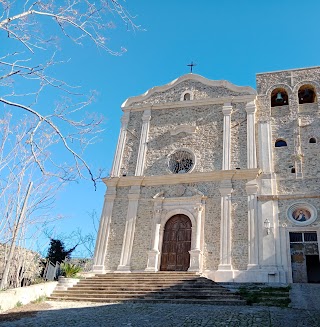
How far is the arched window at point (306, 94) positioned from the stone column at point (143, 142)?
7877 mm

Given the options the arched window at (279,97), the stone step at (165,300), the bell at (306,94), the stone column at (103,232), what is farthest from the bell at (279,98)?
the stone step at (165,300)

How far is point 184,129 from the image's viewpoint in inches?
675

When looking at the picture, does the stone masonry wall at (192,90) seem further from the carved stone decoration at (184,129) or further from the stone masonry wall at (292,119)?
the carved stone decoration at (184,129)

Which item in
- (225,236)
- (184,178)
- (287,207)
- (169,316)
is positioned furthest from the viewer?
(184,178)

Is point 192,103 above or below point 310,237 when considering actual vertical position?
above

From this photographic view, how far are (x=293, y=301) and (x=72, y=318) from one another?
19.1 ft

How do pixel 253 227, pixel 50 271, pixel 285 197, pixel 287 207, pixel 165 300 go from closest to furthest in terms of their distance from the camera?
pixel 165 300
pixel 50 271
pixel 253 227
pixel 287 207
pixel 285 197

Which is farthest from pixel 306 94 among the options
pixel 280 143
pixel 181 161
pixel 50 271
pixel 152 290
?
pixel 50 271

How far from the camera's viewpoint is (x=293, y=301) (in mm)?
9227

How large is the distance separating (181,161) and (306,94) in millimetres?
7361

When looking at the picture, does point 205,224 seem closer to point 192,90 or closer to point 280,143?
point 280,143

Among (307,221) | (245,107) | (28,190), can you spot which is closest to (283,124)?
(245,107)

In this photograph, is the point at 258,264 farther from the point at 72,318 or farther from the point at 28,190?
the point at 28,190

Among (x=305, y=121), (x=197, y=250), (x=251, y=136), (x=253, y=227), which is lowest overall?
(x=197, y=250)
